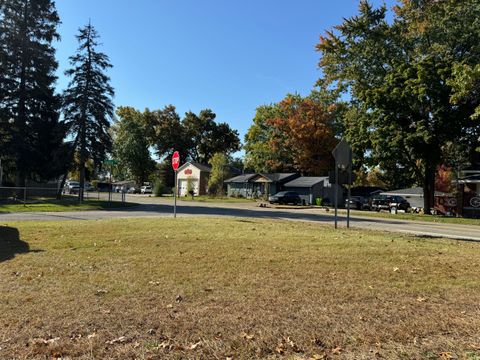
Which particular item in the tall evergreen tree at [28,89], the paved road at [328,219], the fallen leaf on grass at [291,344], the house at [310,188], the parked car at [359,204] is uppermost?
the tall evergreen tree at [28,89]

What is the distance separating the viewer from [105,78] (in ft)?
125

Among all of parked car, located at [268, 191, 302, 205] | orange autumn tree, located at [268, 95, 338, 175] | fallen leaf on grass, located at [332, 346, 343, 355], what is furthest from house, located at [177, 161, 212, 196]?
fallen leaf on grass, located at [332, 346, 343, 355]

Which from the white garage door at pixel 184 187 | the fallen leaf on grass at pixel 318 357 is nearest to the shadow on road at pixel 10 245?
the fallen leaf on grass at pixel 318 357

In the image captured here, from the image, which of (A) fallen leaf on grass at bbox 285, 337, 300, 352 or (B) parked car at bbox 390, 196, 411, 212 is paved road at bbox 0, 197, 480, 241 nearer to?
(B) parked car at bbox 390, 196, 411, 212

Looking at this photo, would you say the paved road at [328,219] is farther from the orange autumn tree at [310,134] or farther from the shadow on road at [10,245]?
the orange autumn tree at [310,134]

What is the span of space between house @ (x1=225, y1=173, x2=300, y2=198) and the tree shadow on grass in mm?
48794

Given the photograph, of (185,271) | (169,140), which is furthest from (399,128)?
(169,140)

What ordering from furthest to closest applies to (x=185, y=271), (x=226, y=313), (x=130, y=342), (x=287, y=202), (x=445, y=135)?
(x=287, y=202)
(x=445, y=135)
(x=185, y=271)
(x=226, y=313)
(x=130, y=342)

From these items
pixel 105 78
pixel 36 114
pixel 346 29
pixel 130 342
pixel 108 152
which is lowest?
pixel 130 342

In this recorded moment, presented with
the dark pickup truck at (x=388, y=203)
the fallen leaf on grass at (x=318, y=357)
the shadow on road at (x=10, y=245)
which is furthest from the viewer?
the dark pickup truck at (x=388, y=203)

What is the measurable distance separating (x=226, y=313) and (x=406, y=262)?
501cm

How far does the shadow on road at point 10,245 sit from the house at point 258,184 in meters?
48.8

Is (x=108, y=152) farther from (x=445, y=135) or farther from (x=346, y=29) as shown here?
(x=445, y=135)

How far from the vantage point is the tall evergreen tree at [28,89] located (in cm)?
3559
